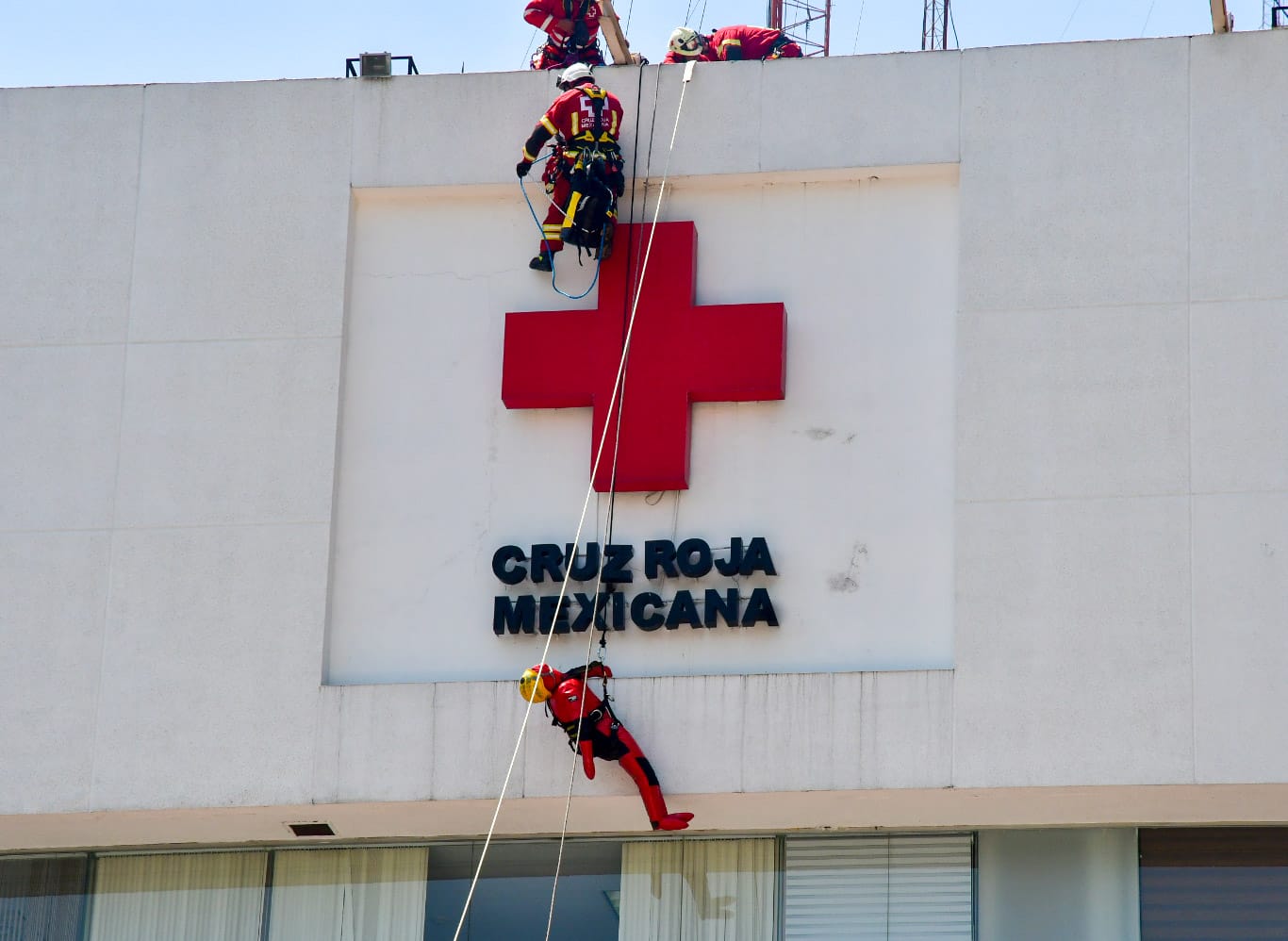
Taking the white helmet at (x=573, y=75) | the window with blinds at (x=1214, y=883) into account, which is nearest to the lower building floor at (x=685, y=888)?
the window with blinds at (x=1214, y=883)

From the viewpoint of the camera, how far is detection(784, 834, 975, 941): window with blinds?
14.9m

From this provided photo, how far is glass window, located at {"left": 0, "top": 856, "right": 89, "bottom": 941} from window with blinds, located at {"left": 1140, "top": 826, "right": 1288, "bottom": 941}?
7.03 m

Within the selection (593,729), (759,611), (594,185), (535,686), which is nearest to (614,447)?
(759,611)

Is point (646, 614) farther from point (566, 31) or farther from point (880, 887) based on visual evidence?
point (566, 31)

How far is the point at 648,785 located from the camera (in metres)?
14.5

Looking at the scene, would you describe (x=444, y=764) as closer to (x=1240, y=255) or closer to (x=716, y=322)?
(x=716, y=322)

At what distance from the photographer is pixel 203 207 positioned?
1628 centimetres

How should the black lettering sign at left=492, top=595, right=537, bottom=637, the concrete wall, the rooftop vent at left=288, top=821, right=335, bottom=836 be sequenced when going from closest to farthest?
the concrete wall
the black lettering sign at left=492, top=595, right=537, bottom=637
the rooftop vent at left=288, top=821, right=335, bottom=836

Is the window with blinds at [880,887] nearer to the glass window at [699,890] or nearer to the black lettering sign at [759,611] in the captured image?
the glass window at [699,890]

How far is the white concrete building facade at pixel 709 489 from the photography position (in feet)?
47.6

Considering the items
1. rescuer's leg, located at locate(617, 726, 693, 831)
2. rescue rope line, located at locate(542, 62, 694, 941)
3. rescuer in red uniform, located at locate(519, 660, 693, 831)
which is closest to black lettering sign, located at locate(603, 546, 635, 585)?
rescue rope line, located at locate(542, 62, 694, 941)

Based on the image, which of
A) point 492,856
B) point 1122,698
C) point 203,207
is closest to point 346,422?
point 203,207

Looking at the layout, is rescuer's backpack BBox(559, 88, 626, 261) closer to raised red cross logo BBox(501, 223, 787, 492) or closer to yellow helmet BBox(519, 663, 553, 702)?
raised red cross logo BBox(501, 223, 787, 492)

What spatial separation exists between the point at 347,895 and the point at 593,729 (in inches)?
92.2
